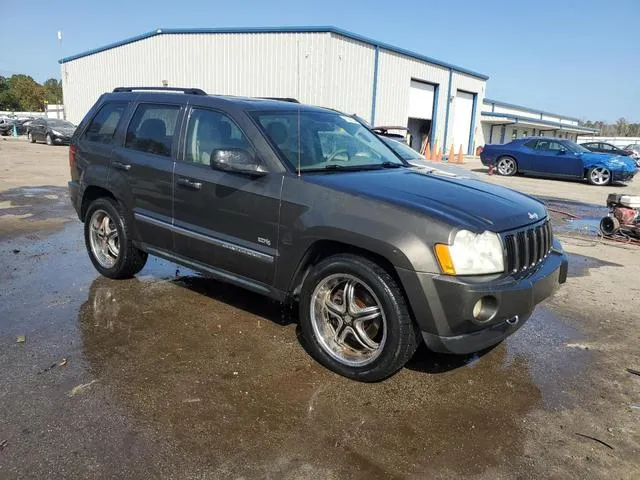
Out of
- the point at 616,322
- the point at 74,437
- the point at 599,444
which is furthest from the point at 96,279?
the point at 616,322

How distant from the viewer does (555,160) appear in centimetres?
1880

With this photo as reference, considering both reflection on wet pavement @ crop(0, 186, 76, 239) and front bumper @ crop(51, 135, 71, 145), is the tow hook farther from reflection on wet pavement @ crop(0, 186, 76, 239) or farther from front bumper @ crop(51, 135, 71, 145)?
front bumper @ crop(51, 135, 71, 145)

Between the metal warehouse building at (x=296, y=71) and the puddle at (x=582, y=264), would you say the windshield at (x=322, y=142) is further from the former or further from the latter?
the metal warehouse building at (x=296, y=71)

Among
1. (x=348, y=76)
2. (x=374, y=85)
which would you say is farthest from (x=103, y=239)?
(x=374, y=85)

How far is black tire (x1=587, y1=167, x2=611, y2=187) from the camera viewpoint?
58.8ft

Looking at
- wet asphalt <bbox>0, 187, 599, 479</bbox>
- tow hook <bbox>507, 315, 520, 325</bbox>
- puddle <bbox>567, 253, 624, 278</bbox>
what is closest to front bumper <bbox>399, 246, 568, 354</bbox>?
tow hook <bbox>507, 315, 520, 325</bbox>

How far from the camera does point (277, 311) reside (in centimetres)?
469

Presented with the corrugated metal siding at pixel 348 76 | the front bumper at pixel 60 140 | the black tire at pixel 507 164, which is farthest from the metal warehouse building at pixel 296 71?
the black tire at pixel 507 164

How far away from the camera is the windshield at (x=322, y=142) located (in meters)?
3.93

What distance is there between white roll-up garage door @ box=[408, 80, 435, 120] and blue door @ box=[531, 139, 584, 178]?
Result: 1310 centimetres

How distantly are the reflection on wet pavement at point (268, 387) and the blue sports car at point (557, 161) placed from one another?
1541 centimetres

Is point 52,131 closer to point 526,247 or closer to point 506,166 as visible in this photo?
point 506,166

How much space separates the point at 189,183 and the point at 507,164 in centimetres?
1816

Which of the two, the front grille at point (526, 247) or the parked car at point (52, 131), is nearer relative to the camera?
the front grille at point (526, 247)
